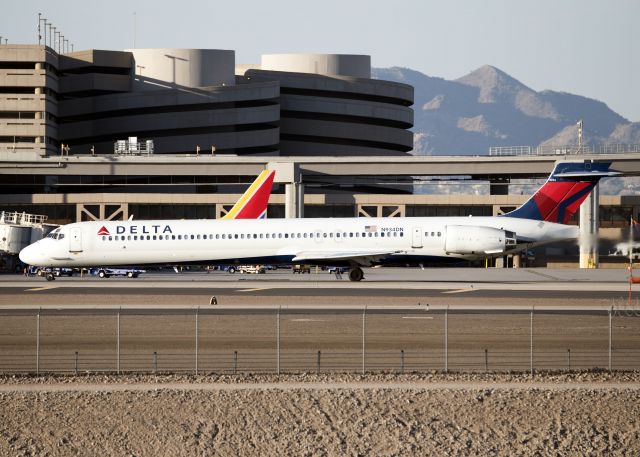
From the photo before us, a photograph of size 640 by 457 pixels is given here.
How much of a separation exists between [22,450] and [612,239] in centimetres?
4191

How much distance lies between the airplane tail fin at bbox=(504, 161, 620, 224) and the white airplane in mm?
63

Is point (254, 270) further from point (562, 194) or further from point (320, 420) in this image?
point (320, 420)

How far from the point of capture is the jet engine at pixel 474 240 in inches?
2473

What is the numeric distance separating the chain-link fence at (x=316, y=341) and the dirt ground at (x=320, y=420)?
107 inches

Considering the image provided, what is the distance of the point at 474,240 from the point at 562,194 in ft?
24.5

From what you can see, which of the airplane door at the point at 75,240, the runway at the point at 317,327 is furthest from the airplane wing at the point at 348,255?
the airplane door at the point at 75,240

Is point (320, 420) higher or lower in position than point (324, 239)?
lower

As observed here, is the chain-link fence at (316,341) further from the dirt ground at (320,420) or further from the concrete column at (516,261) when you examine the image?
the concrete column at (516,261)

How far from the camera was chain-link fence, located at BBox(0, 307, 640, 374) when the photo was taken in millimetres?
30172

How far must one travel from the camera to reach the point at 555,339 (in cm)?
3584

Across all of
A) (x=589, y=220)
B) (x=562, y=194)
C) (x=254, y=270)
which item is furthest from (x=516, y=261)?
(x=562, y=194)

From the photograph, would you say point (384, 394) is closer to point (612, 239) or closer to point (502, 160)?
point (612, 239)

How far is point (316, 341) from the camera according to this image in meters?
35.0

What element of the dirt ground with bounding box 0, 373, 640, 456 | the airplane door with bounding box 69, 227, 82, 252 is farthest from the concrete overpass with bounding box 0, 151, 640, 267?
the dirt ground with bounding box 0, 373, 640, 456
